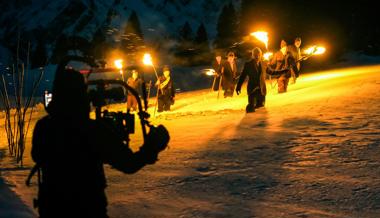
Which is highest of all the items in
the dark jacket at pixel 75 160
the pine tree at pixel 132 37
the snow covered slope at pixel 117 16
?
the snow covered slope at pixel 117 16

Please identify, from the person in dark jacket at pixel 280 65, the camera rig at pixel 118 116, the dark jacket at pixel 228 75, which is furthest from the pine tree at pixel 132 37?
the camera rig at pixel 118 116

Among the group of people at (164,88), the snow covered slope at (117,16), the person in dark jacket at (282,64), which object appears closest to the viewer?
the person in dark jacket at (282,64)

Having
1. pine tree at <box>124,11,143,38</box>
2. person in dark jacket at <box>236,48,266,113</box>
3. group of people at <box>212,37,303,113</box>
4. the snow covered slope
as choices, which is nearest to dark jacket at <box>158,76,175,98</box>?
group of people at <box>212,37,303,113</box>

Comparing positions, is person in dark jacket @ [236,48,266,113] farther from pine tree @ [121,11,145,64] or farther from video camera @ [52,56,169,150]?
pine tree @ [121,11,145,64]

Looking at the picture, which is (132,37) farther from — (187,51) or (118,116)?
(118,116)

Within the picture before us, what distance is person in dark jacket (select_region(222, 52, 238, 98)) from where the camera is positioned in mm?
20281

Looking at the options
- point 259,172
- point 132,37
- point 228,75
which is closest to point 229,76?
point 228,75

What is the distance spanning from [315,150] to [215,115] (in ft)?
19.8

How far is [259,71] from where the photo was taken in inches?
553

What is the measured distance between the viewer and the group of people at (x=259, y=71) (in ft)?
45.9

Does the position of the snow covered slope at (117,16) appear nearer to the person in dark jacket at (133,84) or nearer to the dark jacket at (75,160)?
the person in dark jacket at (133,84)

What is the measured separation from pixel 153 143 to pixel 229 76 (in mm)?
17301

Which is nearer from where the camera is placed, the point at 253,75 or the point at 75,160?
the point at 75,160

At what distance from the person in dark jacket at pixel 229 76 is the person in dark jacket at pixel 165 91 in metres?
3.08
